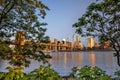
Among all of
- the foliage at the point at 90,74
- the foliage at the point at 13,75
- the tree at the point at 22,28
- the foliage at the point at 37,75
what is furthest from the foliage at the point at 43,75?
the tree at the point at 22,28

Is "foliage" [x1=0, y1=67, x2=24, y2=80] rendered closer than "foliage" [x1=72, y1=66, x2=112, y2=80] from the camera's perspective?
Yes

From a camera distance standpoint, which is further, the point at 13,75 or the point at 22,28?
the point at 22,28

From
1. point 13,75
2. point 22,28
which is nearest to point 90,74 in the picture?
point 13,75

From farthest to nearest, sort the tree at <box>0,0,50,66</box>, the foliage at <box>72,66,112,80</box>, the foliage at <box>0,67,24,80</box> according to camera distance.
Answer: the tree at <box>0,0,50,66</box> → the foliage at <box>72,66,112,80</box> → the foliage at <box>0,67,24,80</box>

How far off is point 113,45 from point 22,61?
6339 millimetres

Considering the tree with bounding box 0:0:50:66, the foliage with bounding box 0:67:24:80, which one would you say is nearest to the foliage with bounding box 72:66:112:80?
the foliage with bounding box 0:67:24:80

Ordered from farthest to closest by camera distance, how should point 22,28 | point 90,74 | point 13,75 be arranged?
point 22,28
point 90,74
point 13,75

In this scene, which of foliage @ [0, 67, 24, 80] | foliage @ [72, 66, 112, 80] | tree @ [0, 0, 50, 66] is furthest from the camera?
tree @ [0, 0, 50, 66]

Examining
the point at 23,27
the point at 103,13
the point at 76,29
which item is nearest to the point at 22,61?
the point at 23,27

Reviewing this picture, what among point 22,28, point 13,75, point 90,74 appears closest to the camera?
point 13,75

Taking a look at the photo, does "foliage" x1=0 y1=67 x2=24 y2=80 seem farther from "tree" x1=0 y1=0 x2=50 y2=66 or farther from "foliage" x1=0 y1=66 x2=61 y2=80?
"tree" x1=0 y1=0 x2=50 y2=66

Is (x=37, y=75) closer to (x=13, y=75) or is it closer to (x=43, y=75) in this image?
(x=43, y=75)

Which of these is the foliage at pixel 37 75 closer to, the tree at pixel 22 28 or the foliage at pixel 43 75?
the foliage at pixel 43 75

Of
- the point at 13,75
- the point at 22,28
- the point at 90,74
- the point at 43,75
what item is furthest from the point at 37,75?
the point at 22,28
